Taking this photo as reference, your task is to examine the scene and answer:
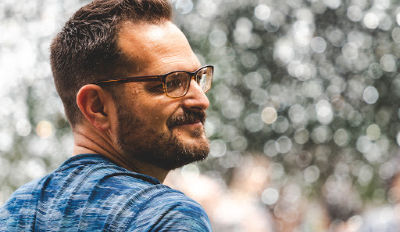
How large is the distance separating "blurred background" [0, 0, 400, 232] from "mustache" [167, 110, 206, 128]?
6.57m

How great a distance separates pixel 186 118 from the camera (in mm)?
1205

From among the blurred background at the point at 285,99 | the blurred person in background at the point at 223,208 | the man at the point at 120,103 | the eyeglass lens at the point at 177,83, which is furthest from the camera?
the blurred background at the point at 285,99

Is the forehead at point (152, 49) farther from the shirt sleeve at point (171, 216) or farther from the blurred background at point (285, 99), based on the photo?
the blurred background at point (285, 99)

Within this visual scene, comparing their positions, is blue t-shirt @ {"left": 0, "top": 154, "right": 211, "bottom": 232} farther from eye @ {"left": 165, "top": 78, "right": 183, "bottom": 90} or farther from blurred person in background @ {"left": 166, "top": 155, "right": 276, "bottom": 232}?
blurred person in background @ {"left": 166, "top": 155, "right": 276, "bottom": 232}

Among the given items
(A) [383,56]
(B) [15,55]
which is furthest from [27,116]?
(A) [383,56]

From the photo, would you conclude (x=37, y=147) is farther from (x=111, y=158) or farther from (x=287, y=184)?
(x=111, y=158)

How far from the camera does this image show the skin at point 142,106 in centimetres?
118

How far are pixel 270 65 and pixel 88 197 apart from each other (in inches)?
306

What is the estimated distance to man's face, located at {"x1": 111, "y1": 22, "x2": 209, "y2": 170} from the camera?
1182 millimetres

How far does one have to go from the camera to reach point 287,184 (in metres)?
8.72

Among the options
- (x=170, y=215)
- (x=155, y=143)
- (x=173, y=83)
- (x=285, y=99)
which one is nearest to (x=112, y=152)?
(x=155, y=143)

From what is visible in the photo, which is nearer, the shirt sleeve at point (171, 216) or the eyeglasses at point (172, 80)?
the shirt sleeve at point (171, 216)

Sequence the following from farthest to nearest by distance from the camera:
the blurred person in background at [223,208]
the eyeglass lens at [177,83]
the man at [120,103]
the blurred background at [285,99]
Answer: the blurred background at [285,99], the blurred person in background at [223,208], the eyeglass lens at [177,83], the man at [120,103]

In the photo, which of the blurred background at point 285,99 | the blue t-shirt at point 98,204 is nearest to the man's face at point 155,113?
the blue t-shirt at point 98,204
